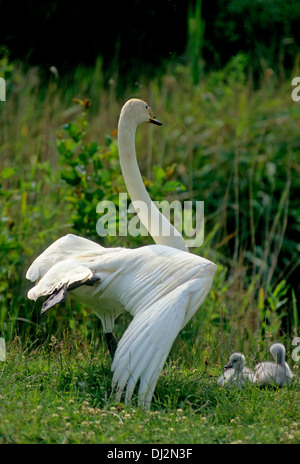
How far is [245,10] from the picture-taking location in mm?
12070

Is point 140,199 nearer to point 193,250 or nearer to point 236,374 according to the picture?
point 236,374

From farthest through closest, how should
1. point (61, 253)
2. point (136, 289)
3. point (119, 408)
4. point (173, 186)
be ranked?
point (173, 186) → point (61, 253) → point (136, 289) → point (119, 408)

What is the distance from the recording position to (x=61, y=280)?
16.3 ft

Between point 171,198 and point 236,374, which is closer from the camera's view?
point 236,374

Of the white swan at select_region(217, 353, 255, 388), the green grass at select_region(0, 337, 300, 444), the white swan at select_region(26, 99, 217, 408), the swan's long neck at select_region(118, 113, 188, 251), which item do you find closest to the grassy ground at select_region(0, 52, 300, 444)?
the green grass at select_region(0, 337, 300, 444)

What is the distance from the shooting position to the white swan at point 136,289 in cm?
454

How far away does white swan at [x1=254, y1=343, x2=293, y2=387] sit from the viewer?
5457 millimetres

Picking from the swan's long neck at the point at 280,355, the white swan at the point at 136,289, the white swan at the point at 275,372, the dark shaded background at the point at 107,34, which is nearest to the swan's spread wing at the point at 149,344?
the white swan at the point at 136,289

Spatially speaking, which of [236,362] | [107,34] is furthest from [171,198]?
[107,34]

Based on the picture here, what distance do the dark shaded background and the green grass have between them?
20.3 ft

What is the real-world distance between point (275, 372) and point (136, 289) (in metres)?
1.28

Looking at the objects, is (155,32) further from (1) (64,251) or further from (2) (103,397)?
(2) (103,397)

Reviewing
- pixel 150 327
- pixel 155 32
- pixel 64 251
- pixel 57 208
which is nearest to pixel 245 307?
pixel 57 208

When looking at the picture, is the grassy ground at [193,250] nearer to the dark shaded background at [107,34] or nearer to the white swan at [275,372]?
the white swan at [275,372]
